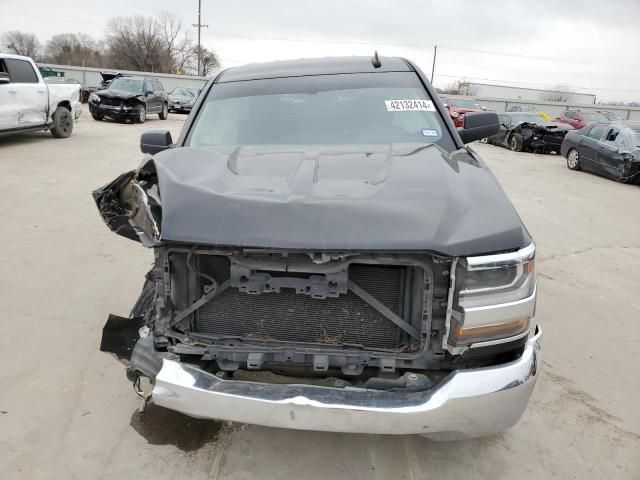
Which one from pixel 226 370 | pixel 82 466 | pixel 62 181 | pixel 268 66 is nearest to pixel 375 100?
pixel 268 66

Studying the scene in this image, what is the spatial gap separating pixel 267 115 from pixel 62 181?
5.77 m

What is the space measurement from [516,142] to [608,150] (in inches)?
194

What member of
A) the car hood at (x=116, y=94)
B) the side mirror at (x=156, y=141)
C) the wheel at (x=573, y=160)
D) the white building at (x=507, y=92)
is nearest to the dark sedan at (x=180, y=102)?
the car hood at (x=116, y=94)

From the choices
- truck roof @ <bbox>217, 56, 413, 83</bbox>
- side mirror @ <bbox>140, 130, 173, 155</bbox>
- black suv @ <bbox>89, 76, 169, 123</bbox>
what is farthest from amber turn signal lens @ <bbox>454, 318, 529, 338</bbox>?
black suv @ <bbox>89, 76, 169, 123</bbox>

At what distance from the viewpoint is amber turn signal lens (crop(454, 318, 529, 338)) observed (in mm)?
1804

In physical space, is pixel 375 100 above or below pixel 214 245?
above

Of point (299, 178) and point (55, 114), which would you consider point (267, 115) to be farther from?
point (55, 114)

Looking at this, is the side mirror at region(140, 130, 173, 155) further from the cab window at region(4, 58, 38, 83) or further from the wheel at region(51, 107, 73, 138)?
the wheel at region(51, 107, 73, 138)

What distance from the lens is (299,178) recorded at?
2105 mm

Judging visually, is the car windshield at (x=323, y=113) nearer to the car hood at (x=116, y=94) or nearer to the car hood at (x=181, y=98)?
the car hood at (x=116, y=94)

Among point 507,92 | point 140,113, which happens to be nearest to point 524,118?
point 140,113

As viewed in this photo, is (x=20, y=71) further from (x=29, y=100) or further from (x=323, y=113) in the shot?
(x=323, y=113)

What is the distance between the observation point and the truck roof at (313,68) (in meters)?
3.45

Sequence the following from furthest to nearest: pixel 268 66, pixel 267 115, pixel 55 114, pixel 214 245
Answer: pixel 55 114
pixel 268 66
pixel 267 115
pixel 214 245
